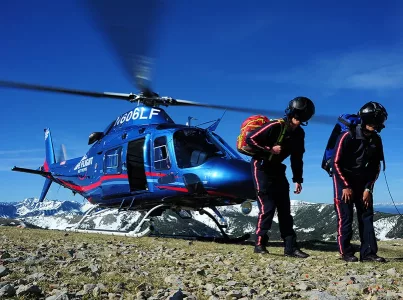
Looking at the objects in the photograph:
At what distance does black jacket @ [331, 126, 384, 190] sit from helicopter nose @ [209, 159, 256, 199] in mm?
3871

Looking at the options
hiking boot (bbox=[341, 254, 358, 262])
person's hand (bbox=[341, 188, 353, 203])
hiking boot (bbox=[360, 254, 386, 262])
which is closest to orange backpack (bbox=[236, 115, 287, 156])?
person's hand (bbox=[341, 188, 353, 203])

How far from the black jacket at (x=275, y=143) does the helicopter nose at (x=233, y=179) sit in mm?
2758

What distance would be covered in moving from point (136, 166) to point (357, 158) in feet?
29.0

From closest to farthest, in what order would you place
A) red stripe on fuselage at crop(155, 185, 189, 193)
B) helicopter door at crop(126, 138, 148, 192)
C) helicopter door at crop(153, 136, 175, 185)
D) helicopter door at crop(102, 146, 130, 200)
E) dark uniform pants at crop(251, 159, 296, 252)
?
dark uniform pants at crop(251, 159, 296, 252) → red stripe on fuselage at crop(155, 185, 189, 193) → helicopter door at crop(153, 136, 175, 185) → helicopter door at crop(126, 138, 148, 192) → helicopter door at crop(102, 146, 130, 200)

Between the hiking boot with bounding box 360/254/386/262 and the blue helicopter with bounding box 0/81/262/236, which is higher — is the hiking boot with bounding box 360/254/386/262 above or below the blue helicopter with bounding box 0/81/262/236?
below

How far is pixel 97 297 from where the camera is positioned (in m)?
3.49

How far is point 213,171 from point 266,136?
401 centimetres

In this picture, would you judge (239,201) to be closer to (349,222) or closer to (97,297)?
(349,222)

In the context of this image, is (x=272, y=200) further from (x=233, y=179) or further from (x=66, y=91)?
(x=66, y=91)

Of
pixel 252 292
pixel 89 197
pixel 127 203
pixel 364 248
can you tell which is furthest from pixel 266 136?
pixel 89 197

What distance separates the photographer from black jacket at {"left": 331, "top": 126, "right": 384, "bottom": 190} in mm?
6652

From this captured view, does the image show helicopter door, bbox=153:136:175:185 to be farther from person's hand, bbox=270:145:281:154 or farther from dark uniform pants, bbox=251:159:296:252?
person's hand, bbox=270:145:281:154

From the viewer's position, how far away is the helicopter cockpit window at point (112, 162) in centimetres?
1395

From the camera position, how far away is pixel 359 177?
681cm
